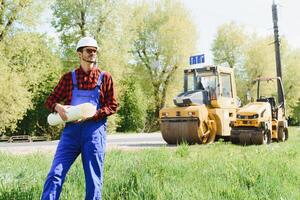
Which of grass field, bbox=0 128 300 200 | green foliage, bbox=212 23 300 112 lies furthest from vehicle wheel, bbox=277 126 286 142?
green foliage, bbox=212 23 300 112

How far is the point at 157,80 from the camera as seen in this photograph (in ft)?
133

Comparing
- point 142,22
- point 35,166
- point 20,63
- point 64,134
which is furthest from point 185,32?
point 64,134

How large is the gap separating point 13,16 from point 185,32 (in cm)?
1991

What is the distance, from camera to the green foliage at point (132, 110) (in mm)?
38031

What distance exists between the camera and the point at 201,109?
1448cm

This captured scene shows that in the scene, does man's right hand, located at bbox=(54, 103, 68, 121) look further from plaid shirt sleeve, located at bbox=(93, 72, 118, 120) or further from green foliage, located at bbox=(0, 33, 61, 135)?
green foliage, located at bbox=(0, 33, 61, 135)

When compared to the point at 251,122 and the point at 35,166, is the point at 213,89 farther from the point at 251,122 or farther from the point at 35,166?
the point at 35,166

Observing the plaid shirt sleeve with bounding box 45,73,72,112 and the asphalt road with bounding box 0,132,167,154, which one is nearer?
the plaid shirt sleeve with bounding box 45,73,72,112

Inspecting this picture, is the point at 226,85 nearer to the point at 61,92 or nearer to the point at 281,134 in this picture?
the point at 281,134

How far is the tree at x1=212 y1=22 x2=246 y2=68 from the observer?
1944 inches

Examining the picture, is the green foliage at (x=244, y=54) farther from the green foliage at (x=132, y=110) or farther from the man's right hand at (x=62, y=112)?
the man's right hand at (x=62, y=112)

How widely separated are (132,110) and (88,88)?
111 feet

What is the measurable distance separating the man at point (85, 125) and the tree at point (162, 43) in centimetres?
3470

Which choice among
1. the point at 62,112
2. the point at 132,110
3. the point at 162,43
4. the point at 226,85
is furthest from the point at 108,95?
the point at 162,43
